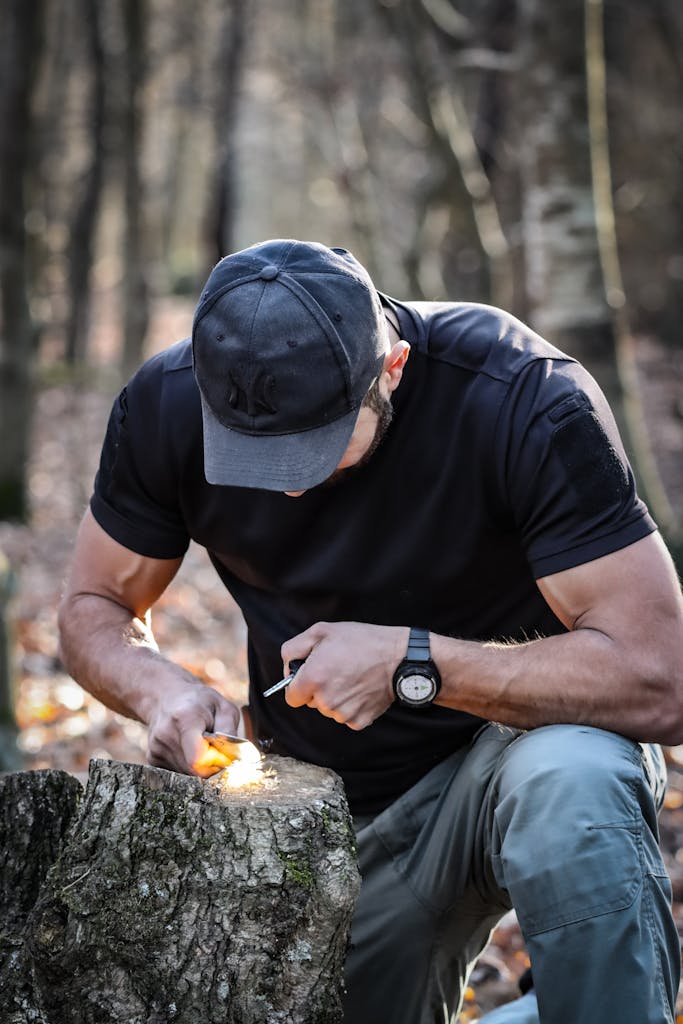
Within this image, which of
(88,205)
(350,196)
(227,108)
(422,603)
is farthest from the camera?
(227,108)

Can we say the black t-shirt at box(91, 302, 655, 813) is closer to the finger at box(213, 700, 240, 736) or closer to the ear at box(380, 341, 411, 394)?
the ear at box(380, 341, 411, 394)

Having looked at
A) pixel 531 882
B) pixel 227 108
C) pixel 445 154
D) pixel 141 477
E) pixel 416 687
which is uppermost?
pixel 227 108

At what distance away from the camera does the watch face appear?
2.55m

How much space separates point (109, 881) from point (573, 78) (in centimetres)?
517

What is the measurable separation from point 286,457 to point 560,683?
757mm

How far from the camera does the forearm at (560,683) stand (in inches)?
97.2

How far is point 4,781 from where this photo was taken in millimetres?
2666

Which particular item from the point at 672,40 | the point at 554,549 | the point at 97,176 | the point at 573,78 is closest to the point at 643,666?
the point at 554,549

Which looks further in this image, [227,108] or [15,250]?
[227,108]

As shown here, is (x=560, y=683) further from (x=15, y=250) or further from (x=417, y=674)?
(x=15, y=250)

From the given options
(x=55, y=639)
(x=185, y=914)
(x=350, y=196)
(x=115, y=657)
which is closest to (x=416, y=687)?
(x=185, y=914)

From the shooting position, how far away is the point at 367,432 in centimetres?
268

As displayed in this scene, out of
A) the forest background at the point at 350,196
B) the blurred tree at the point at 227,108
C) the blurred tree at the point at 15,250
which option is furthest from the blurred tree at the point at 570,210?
the blurred tree at the point at 227,108

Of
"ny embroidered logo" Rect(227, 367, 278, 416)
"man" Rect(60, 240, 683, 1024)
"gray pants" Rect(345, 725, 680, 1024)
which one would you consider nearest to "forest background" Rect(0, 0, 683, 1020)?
"gray pants" Rect(345, 725, 680, 1024)
